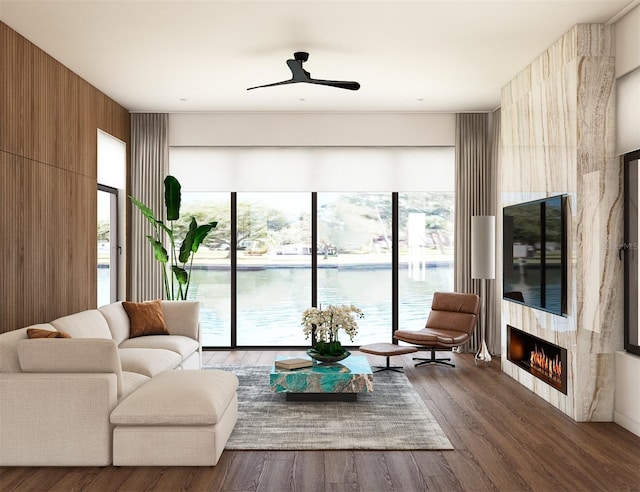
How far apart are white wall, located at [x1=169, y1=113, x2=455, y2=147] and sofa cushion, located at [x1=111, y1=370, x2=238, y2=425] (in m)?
4.42

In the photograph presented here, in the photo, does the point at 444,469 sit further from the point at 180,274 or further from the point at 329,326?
the point at 180,274

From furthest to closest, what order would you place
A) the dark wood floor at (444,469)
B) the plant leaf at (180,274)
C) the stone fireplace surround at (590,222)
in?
the plant leaf at (180,274), the stone fireplace surround at (590,222), the dark wood floor at (444,469)

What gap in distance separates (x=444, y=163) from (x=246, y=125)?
2559 mm

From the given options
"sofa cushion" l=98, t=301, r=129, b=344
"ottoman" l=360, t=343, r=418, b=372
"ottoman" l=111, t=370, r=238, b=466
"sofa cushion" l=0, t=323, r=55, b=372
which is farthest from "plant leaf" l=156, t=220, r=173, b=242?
"ottoman" l=111, t=370, r=238, b=466

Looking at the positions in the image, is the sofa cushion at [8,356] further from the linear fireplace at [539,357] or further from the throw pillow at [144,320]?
the linear fireplace at [539,357]

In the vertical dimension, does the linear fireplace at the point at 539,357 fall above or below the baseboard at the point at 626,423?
above

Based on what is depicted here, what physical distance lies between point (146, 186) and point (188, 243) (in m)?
1.01

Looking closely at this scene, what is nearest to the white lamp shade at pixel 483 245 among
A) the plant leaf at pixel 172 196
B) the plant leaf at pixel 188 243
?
the plant leaf at pixel 188 243

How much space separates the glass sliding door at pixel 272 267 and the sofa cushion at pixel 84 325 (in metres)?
2.58

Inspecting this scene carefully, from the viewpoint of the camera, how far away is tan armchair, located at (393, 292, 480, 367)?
21.1 ft

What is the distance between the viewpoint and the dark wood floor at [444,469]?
10.8ft

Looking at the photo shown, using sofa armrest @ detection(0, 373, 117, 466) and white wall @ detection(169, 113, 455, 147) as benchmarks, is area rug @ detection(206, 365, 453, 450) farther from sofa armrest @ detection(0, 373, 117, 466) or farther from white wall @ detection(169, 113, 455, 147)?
white wall @ detection(169, 113, 455, 147)

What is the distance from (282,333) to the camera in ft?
25.5

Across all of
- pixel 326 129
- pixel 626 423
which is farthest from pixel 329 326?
pixel 326 129
